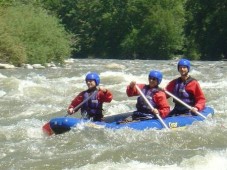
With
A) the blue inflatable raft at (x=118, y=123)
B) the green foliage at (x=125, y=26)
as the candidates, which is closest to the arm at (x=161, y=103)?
the blue inflatable raft at (x=118, y=123)

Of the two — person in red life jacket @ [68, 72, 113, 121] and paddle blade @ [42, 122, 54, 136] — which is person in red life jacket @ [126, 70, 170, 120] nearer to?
person in red life jacket @ [68, 72, 113, 121]

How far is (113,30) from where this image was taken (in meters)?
61.2

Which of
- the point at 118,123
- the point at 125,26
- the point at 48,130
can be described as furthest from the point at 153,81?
the point at 125,26

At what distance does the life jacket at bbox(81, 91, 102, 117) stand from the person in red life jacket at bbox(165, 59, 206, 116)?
1347mm

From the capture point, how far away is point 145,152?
783 cm

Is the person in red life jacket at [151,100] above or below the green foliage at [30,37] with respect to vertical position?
above

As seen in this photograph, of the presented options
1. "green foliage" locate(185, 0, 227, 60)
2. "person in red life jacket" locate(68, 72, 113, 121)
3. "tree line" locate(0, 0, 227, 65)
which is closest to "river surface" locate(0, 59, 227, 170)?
"person in red life jacket" locate(68, 72, 113, 121)

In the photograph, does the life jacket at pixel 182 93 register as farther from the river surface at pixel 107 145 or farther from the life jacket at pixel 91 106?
the life jacket at pixel 91 106

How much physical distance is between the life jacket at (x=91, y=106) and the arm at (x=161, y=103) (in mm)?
934

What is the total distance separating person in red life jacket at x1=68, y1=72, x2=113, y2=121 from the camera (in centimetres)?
925

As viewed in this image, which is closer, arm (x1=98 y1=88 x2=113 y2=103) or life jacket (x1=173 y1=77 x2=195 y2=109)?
arm (x1=98 y1=88 x2=113 y2=103)

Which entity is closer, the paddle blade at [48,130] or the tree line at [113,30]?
the paddle blade at [48,130]

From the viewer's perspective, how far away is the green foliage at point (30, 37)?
1019 inches

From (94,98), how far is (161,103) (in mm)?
1106
